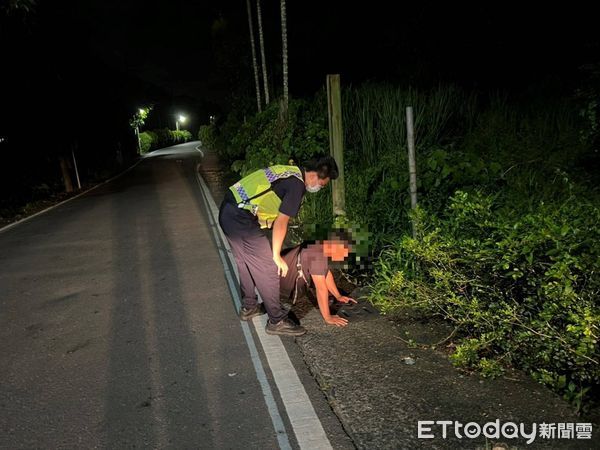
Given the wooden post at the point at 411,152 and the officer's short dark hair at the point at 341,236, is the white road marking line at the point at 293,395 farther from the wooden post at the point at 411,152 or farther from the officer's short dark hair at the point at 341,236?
the wooden post at the point at 411,152

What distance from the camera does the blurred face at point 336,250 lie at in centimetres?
428

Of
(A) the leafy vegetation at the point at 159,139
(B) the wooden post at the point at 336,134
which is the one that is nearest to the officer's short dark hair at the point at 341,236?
(B) the wooden post at the point at 336,134

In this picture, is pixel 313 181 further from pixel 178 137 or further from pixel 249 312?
pixel 178 137

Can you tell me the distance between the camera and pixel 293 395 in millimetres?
3248

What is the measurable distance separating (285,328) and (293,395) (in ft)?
3.06

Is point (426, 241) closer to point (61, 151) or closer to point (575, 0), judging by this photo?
point (575, 0)

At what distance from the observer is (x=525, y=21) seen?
46.7 feet

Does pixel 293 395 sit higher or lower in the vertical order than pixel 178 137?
lower

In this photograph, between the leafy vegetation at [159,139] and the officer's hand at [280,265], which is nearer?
the officer's hand at [280,265]

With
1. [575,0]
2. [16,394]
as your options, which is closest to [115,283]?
[16,394]

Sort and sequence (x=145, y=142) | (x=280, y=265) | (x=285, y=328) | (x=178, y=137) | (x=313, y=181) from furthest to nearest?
(x=178, y=137) < (x=145, y=142) < (x=285, y=328) < (x=280, y=265) < (x=313, y=181)

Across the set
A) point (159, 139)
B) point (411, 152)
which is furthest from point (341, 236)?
point (159, 139)

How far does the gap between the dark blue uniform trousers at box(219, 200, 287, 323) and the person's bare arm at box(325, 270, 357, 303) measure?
542mm

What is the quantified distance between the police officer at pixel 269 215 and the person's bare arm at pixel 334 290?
483 millimetres
